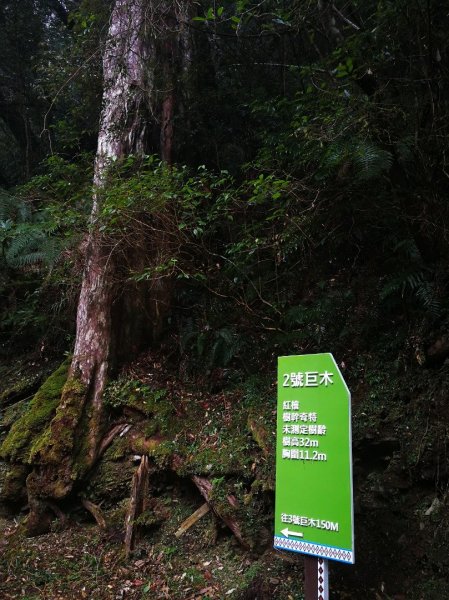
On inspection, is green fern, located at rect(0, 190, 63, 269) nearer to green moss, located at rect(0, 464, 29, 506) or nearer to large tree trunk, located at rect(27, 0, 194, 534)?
large tree trunk, located at rect(27, 0, 194, 534)

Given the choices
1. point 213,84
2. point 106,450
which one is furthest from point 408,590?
point 213,84

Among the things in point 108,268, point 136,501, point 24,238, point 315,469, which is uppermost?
point 24,238

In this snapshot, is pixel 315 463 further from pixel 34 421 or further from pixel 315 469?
pixel 34 421

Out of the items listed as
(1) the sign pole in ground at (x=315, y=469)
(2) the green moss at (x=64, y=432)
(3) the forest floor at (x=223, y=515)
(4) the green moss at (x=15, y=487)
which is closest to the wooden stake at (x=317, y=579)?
(1) the sign pole in ground at (x=315, y=469)

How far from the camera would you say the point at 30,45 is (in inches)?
432

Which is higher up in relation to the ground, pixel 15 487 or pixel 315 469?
pixel 315 469

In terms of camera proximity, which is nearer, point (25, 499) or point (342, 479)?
point (342, 479)

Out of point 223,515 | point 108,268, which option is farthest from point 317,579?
point 108,268

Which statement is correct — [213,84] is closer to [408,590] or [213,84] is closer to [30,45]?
[30,45]

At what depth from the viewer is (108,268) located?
19.4 feet

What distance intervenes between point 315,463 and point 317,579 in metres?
0.61

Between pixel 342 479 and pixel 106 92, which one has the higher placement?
pixel 106 92

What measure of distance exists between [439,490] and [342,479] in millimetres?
1711

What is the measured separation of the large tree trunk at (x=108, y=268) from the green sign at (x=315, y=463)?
10.4 feet
